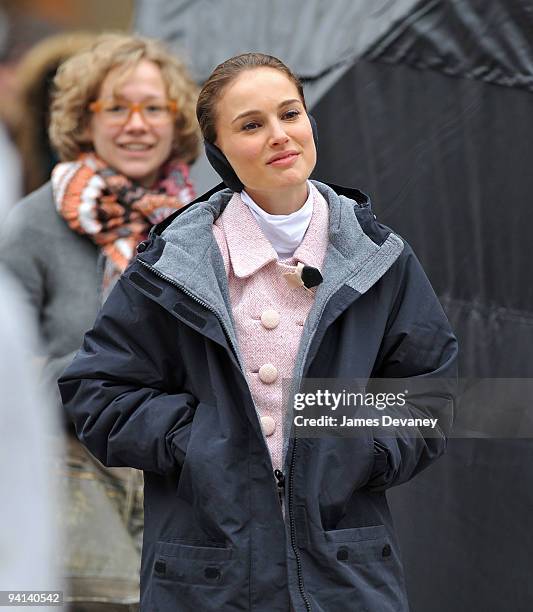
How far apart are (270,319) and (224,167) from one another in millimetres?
402

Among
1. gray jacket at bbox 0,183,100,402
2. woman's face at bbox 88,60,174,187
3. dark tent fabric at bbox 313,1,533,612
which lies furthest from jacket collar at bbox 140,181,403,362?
woman's face at bbox 88,60,174,187

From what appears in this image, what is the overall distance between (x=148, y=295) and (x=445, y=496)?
1.63 meters

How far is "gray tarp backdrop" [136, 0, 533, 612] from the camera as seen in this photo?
430 centimetres

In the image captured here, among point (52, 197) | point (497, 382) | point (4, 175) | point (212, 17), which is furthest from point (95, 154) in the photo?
point (4, 175)

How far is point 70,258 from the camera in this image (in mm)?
4742

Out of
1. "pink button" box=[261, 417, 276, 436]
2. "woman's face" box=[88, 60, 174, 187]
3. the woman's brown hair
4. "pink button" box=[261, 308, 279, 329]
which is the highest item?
"woman's face" box=[88, 60, 174, 187]

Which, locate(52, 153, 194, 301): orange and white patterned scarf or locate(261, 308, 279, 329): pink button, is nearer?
locate(261, 308, 279, 329): pink button

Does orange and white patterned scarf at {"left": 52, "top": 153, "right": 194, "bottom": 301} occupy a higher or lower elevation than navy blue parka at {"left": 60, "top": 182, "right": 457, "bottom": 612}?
higher

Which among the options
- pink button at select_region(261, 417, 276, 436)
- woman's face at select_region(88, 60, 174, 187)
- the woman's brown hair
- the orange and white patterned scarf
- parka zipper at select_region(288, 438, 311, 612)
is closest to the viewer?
parka zipper at select_region(288, 438, 311, 612)

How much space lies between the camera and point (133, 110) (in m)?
4.94

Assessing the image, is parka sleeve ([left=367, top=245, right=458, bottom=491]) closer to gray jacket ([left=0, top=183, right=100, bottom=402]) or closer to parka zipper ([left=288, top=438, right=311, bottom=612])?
parka zipper ([left=288, top=438, right=311, bottom=612])

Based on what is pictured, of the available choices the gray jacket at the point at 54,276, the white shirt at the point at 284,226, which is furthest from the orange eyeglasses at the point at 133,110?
the white shirt at the point at 284,226

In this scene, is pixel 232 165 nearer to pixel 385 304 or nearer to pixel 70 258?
pixel 385 304

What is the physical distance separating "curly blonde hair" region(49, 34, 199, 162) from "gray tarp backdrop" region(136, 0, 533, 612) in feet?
1.57
